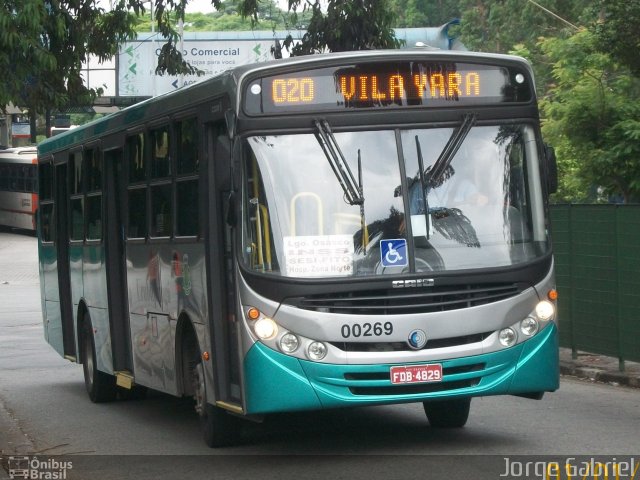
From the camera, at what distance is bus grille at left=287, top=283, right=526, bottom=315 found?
360 inches

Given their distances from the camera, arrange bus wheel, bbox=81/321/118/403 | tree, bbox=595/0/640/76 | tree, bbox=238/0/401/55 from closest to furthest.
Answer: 1. bus wheel, bbox=81/321/118/403
2. tree, bbox=238/0/401/55
3. tree, bbox=595/0/640/76

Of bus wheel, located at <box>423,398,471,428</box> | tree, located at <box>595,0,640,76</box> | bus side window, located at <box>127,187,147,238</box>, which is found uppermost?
tree, located at <box>595,0,640,76</box>

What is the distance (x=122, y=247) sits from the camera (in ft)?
42.8

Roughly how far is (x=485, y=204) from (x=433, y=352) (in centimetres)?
108

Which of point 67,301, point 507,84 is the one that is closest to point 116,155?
point 67,301

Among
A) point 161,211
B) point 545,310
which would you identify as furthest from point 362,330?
point 161,211

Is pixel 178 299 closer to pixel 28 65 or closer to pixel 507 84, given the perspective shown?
pixel 28 65

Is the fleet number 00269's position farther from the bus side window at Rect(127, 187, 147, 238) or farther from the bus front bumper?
the bus side window at Rect(127, 187, 147, 238)

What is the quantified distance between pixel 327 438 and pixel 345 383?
177cm

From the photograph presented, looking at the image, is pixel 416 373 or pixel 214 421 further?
pixel 214 421

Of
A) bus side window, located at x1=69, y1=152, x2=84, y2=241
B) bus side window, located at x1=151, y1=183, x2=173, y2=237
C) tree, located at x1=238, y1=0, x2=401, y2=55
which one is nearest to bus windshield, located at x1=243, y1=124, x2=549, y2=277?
bus side window, located at x1=151, y1=183, x2=173, y2=237

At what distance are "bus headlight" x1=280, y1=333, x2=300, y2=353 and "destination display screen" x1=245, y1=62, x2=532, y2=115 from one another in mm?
1488

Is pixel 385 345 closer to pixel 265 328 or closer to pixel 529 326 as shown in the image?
pixel 265 328

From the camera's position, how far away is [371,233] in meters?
9.25
